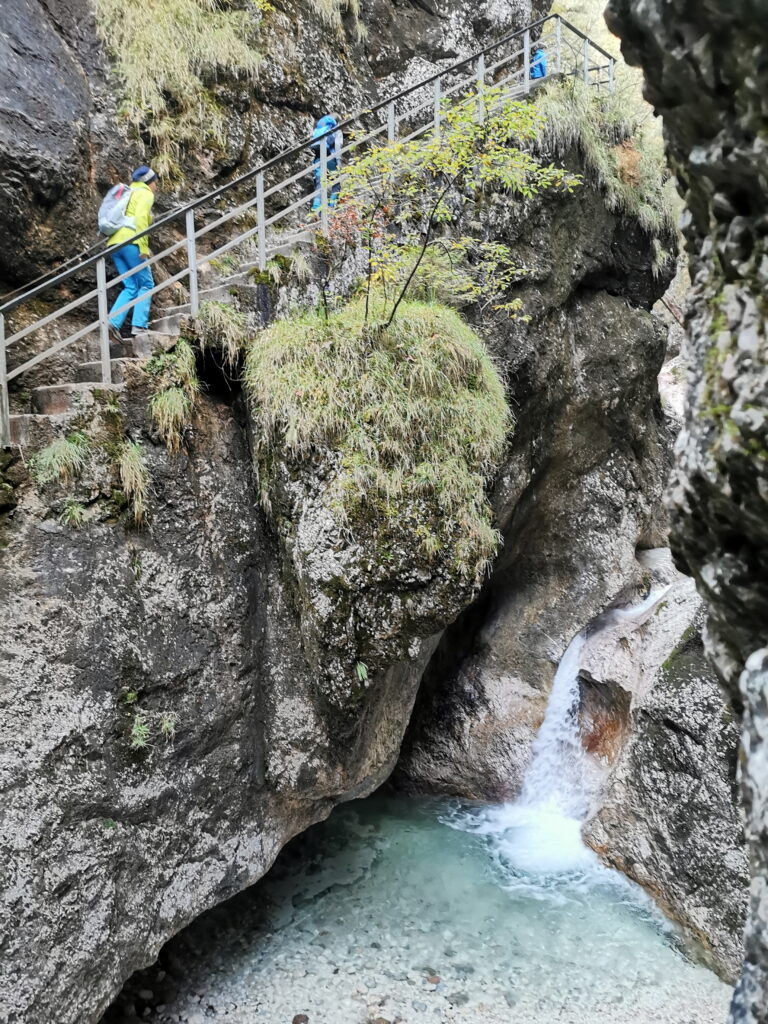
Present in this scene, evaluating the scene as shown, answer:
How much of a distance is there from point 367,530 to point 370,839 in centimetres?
486

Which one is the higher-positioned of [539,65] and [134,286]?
[539,65]

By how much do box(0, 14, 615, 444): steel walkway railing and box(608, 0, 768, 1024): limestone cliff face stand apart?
463cm

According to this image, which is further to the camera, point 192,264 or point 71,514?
point 192,264

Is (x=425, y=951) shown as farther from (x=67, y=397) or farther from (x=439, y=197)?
(x=439, y=197)

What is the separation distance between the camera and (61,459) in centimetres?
543

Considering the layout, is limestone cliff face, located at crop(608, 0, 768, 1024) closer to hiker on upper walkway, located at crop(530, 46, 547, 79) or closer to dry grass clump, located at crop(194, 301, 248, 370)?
dry grass clump, located at crop(194, 301, 248, 370)

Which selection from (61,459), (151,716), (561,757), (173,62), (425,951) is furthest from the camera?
(561,757)

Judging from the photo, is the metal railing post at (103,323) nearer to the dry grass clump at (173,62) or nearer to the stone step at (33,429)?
the stone step at (33,429)

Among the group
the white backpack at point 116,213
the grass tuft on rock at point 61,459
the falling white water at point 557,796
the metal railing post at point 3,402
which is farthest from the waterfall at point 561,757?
the white backpack at point 116,213

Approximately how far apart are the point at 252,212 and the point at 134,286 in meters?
2.61

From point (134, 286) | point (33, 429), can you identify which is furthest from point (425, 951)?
point (134, 286)

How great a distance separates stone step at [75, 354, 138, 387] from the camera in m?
6.07

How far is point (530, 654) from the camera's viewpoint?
1027 cm

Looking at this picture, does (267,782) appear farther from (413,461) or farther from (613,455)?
(613,455)
